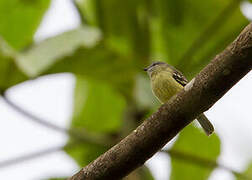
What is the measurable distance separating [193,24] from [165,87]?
1197 mm

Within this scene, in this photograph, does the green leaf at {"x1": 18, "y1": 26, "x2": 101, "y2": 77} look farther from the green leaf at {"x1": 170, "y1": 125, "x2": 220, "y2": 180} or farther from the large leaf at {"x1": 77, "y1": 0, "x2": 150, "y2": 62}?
the green leaf at {"x1": 170, "y1": 125, "x2": 220, "y2": 180}

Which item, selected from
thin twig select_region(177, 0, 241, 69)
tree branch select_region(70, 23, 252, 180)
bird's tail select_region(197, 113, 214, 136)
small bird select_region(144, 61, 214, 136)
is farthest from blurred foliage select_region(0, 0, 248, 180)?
tree branch select_region(70, 23, 252, 180)

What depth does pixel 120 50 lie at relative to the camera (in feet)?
14.9

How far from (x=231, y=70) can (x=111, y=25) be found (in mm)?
2507

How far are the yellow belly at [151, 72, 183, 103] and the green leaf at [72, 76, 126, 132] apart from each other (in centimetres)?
114

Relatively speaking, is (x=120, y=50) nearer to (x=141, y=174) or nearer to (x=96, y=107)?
(x=96, y=107)

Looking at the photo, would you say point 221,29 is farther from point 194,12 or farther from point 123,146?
point 123,146

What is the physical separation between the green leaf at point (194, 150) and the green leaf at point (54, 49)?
1.10 m

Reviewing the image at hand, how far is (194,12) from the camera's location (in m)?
4.58

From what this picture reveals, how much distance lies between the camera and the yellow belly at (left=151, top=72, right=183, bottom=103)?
11.6 feet

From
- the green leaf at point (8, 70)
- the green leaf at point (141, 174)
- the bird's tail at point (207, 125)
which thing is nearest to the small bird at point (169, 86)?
the bird's tail at point (207, 125)

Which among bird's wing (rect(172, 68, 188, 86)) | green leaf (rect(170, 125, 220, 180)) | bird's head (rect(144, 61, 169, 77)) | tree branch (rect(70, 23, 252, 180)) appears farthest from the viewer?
green leaf (rect(170, 125, 220, 180))

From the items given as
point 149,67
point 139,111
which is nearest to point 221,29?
point 149,67

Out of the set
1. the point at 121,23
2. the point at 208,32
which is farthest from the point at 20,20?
the point at 208,32
